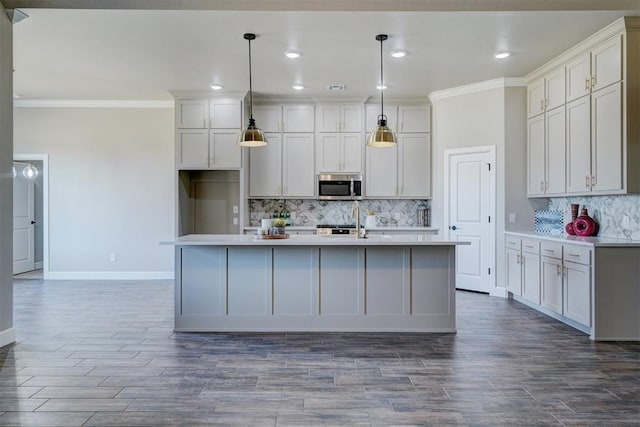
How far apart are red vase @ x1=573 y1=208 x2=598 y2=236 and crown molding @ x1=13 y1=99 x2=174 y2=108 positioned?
6.08 meters

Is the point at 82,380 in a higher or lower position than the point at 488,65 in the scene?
lower

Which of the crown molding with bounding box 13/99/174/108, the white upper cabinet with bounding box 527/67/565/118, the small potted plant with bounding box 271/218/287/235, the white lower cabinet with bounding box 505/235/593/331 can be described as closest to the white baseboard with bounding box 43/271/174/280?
the crown molding with bounding box 13/99/174/108

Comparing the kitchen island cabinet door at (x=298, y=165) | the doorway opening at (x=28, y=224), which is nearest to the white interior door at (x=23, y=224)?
the doorway opening at (x=28, y=224)

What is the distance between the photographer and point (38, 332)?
13.5 ft

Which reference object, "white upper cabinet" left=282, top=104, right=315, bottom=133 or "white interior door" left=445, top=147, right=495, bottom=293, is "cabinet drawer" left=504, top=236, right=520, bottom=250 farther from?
"white upper cabinet" left=282, top=104, right=315, bottom=133

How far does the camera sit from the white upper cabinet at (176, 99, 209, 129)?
6.46 meters

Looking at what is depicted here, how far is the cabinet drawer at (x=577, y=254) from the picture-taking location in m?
3.95

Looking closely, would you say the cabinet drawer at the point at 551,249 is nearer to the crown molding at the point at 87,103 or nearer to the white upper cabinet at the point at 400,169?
the white upper cabinet at the point at 400,169

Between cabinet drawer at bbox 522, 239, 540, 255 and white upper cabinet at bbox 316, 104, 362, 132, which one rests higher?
white upper cabinet at bbox 316, 104, 362, 132

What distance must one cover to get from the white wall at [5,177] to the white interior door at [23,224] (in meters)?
4.68

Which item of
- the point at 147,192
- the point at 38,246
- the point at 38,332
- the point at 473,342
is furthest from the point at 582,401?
the point at 38,246

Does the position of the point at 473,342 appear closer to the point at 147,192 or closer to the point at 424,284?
the point at 424,284

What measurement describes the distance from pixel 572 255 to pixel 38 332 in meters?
5.28

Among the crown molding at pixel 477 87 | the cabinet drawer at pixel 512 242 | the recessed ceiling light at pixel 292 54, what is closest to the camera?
the recessed ceiling light at pixel 292 54
